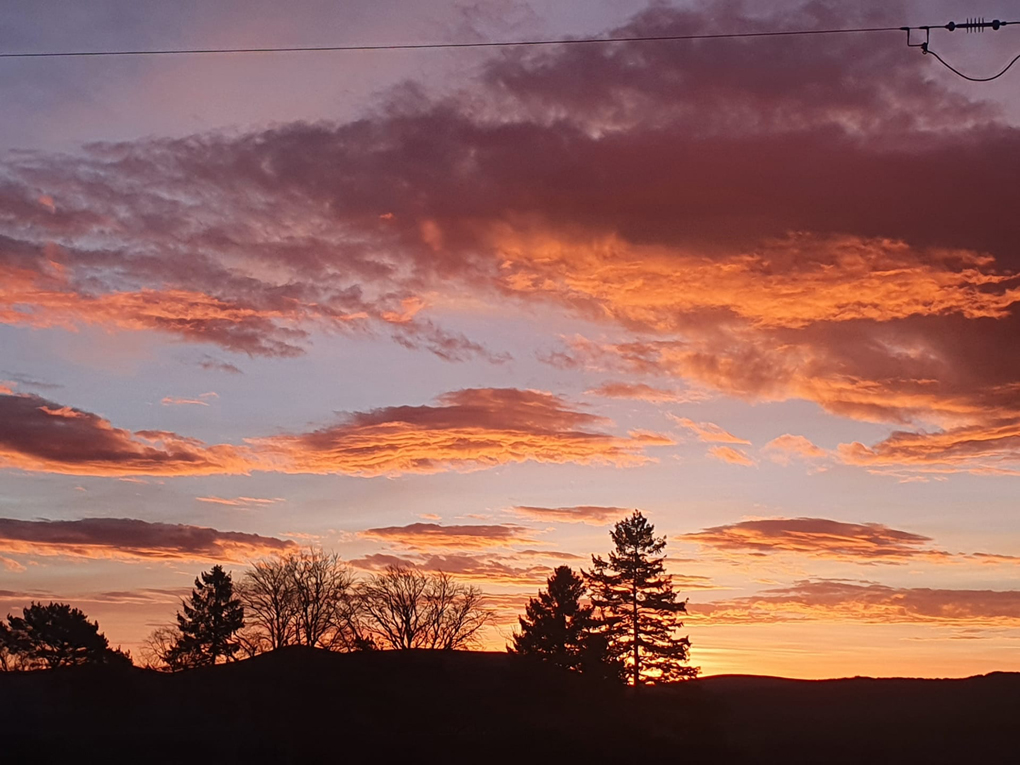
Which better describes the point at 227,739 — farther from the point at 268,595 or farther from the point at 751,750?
the point at 268,595

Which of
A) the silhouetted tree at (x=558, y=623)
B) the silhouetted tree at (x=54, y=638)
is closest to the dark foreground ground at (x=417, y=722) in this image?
the silhouetted tree at (x=558, y=623)

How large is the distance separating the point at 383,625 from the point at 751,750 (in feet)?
126

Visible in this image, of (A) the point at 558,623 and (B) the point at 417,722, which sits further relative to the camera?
(A) the point at 558,623

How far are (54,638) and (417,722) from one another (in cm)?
3916

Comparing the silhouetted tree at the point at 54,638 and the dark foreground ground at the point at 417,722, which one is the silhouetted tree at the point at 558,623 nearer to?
the dark foreground ground at the point at 417,722

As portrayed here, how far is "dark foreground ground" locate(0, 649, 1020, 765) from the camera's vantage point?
45.2 metres

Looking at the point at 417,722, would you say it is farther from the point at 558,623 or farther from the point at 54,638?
the point at 54,638

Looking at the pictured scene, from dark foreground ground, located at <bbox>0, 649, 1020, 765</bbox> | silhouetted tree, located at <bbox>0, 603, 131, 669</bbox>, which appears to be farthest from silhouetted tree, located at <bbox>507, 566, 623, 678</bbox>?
silhouetted tree, located at <bbox>0, 603, 131, 669</bbox>

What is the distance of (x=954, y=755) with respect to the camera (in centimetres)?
5675

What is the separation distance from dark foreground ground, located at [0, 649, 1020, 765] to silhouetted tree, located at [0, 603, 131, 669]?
21068 mm

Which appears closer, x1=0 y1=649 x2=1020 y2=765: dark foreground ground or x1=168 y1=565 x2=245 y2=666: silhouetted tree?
x1=0 y1=649 x2=1020 y2=765: dark foreground ground

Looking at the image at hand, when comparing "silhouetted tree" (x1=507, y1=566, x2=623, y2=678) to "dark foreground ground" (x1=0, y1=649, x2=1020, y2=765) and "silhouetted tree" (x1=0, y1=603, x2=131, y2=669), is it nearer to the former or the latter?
"dark foreground ground" (x1=0, y1=649, x2=1020, y2=765)

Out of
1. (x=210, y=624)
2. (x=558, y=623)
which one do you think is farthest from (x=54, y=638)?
Result: (x=558, y=623)

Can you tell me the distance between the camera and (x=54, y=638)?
75375mm
